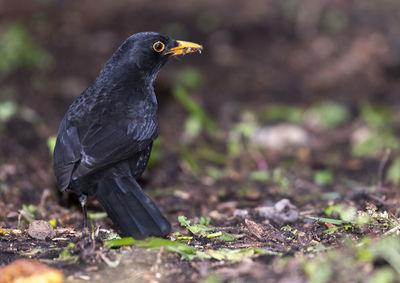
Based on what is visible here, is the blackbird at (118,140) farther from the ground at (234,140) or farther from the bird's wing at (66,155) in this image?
the ground at (234,140)

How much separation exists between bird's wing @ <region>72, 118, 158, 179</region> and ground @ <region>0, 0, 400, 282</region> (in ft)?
1.74

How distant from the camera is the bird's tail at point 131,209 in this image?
382 centimetres

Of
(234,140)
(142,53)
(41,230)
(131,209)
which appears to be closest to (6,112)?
(142,53)

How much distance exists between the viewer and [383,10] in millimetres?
10250

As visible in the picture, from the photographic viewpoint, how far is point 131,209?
3.99 metres

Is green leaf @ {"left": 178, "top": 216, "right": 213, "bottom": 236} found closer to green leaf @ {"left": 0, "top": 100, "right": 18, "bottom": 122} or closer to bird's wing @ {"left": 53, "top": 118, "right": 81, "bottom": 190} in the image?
bird's wing @ {"left": 53, "top": 118, "right": 81, "bottom": 190}

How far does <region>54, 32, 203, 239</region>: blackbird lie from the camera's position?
402 cm

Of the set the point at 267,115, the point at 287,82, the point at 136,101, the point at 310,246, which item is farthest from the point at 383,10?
the point at 310,246

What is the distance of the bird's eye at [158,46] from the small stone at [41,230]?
1.91 meters

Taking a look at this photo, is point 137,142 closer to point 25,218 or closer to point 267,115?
point 25,218

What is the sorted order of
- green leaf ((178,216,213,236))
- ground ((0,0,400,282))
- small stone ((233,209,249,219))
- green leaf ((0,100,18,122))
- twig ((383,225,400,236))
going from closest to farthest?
1. ground ((0,0,400,282))
2. twig ((383,225,400,236))
3. green leaf ((178,216,213,236))
4. small stone ((233,209,249,219))
5. green leaf ((0,100,18,122))

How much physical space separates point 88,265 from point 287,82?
5.95 m

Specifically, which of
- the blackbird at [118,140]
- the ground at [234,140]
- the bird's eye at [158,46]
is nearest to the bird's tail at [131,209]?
the blackbird at [118,140]

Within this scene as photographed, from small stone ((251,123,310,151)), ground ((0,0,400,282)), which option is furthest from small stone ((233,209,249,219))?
small stone ((251,123,310,151))
